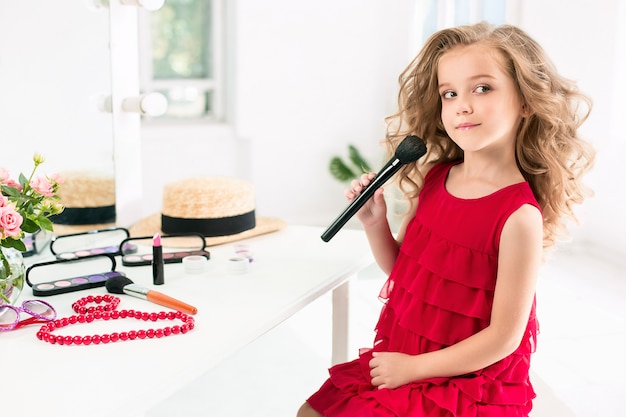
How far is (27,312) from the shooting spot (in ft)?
3.40

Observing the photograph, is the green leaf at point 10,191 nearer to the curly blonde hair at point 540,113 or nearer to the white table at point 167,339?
the white table at point 167,339

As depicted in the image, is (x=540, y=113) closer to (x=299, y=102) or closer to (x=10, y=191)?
(x=10, y=191)

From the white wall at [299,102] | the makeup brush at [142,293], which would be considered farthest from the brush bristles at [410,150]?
the white wall at [299,102]

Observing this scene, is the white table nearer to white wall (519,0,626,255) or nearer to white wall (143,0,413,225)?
white wall (519,0,626,255)

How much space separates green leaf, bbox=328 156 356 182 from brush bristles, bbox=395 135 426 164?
334 centimetres

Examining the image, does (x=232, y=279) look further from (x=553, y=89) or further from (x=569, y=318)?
(x=569, y=318)

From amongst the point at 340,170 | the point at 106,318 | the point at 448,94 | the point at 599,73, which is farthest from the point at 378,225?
the point at 340,170

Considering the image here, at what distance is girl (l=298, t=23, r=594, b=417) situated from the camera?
1.11 meters

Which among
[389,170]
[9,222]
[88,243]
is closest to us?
[9,222]

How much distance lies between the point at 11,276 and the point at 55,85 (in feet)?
1.89

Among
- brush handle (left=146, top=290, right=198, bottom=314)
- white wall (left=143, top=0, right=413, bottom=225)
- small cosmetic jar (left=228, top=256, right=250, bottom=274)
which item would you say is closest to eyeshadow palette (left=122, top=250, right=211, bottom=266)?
small cosmetic jar (left=228, top=256, right=250, bottom=274)

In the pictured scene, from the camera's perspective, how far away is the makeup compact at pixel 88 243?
141 centimetres

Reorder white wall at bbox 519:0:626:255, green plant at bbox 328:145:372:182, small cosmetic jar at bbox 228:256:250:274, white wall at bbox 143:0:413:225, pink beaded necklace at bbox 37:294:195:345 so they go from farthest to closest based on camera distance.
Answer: green plant at bbox 328:145:372:182 → white wall at bbox 143:0:413:225 → white wall at bbox 519:0:626:255 → small cosmetic jar at bbox 228:256:250:274 → pink beaded necklace at bbox 37:294:195:345

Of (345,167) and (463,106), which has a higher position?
(463,106)
